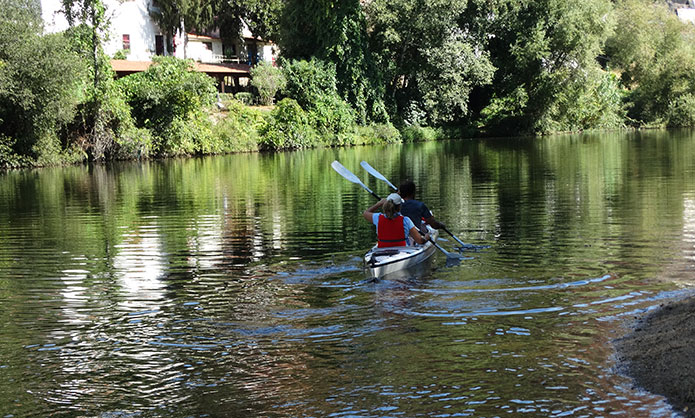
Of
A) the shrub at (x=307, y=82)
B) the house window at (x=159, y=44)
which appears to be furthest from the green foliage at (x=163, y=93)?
the house window at (x=159, y=44)

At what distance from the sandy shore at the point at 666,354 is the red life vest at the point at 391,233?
207 inches

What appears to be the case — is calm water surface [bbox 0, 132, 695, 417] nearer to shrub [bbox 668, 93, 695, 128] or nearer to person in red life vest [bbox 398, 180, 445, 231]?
person in red life vest [bbox 398, 180, 445, 231]

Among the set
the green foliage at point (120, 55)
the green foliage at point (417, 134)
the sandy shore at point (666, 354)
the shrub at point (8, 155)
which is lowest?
the sandy shore at point (666, 354)

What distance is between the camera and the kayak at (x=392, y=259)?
1282 cm

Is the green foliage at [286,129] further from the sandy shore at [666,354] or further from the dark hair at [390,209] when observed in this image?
the sandy shore at [666,354]

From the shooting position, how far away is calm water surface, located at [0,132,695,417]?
768cm

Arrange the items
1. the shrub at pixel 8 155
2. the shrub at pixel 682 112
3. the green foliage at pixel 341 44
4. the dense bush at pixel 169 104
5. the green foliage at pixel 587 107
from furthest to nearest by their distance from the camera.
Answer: the shrub at pixel 682 112 < the green foliage at pixel 587 107 < the green foliage at pixel 341 44 < the dense bush at pixel 169 104 < the shrub at pixel 8 155

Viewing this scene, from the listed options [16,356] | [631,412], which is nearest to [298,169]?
[16,356]

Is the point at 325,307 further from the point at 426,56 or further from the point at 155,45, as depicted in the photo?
the point at 155,45

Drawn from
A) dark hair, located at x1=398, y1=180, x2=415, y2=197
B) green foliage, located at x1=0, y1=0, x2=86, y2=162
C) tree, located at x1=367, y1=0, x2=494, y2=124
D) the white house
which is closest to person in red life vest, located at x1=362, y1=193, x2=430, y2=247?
dark hair, located at x1=398, y1=180, x2=415, y2=197

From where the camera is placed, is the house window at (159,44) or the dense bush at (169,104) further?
the house window at (159,44)

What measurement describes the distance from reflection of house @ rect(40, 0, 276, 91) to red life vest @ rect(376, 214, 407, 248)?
5477cm

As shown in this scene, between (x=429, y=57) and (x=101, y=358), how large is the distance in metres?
58.2

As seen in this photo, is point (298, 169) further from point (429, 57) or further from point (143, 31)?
point (143, 31)
